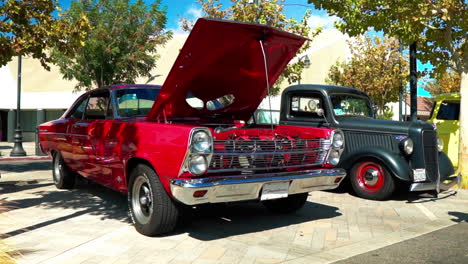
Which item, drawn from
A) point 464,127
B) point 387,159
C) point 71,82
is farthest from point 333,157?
point 71,82

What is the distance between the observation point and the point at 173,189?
3.94 m

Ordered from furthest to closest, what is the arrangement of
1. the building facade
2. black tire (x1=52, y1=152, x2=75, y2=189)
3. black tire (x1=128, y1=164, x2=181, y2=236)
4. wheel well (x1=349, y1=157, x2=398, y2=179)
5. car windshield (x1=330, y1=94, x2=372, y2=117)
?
1. the building facade
2. car windshield (x1=330, y1=94, x2=372, y2=117)
3. black tire (x1=52, y1=152, x2=75, y2=189)
4. wheel well (x1=349, y1=157, x2=398, y2=179)
5. black tire (x1=128, y1=164, x2=181, y2=236)

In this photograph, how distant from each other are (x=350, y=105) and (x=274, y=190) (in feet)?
13.6

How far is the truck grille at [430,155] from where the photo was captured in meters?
6.99

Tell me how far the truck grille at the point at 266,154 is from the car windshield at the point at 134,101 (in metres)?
1.89

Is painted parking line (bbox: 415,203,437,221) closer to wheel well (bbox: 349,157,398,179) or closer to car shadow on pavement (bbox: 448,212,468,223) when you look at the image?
car shadow on pavement (bbox: 448,212,468,223)

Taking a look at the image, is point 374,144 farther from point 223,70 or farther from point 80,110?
point 80,110

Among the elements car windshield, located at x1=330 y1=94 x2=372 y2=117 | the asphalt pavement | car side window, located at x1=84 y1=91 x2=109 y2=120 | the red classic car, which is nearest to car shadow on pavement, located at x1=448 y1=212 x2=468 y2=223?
the asphalt pavement

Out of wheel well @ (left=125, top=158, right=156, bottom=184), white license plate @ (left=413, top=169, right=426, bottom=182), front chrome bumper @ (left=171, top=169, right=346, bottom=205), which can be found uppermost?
wheel well @ (left=125, top=158, right=156, bottom=184)

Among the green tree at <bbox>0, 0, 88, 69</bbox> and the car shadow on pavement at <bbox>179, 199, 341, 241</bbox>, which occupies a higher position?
the green tree at <bbox>0, 0, 88, 69</bbox>

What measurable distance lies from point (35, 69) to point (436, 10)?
3464cm

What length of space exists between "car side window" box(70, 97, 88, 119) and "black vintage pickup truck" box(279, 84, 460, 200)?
3761 mm

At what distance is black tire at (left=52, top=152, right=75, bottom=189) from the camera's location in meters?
7.38

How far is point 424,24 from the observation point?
8.62 m
